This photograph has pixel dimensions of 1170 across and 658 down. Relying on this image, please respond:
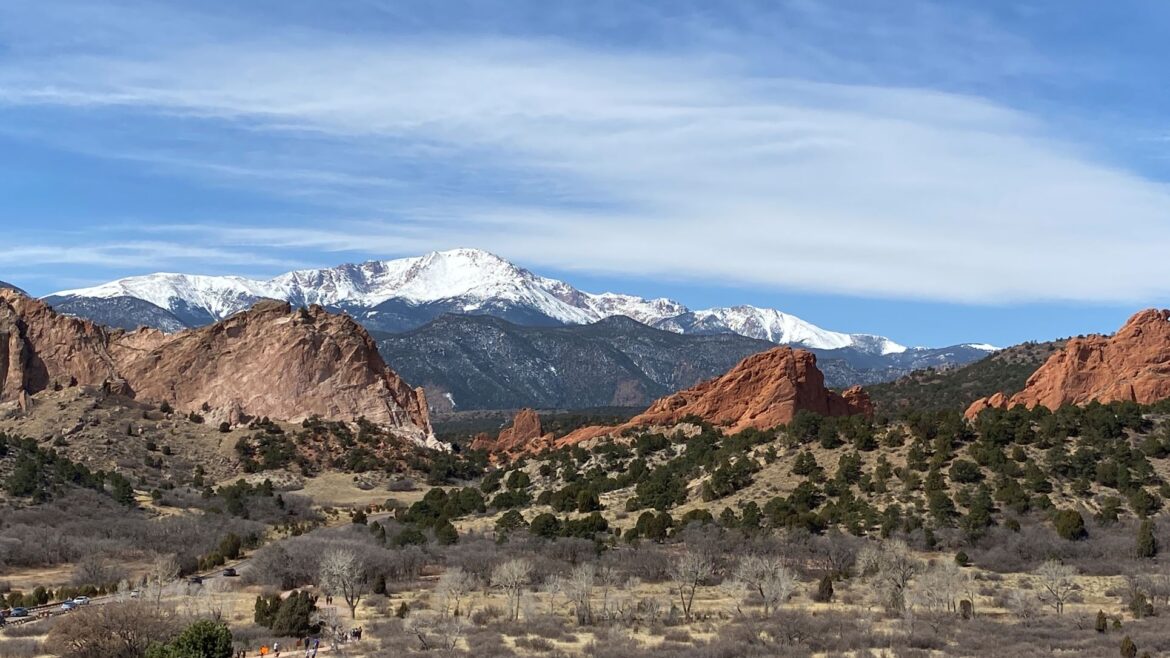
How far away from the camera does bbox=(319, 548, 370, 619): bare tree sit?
49.1m

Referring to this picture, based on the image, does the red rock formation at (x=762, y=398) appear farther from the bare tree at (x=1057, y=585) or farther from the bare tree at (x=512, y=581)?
the bare tree at (x=512, y=581)

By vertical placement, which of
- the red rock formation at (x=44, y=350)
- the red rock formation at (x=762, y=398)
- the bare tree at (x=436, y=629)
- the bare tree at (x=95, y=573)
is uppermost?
the red rock formation at (x=44, y=350)

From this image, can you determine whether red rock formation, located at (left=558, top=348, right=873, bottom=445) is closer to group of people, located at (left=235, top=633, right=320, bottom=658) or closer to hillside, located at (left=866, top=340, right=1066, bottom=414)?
hillside, located at (left=866, top=340, right=1066, bottom=414)

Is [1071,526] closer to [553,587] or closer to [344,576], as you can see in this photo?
[553,587]

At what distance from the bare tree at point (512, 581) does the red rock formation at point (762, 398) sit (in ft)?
167

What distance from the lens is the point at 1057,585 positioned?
4878cm

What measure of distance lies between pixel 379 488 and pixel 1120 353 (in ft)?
232

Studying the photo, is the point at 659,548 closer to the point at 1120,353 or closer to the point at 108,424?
the point at 1120,353

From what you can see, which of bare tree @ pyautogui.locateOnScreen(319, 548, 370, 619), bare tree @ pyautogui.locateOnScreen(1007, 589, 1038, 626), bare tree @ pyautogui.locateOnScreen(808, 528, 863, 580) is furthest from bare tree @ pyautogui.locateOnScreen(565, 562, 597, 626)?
bare tree @ pyautogui.locateOnScreen(1007, 589, 1038, 626)

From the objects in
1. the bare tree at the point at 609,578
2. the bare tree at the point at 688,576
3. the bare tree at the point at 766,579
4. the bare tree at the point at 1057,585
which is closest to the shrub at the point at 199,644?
the bare tree at the point at 688,576

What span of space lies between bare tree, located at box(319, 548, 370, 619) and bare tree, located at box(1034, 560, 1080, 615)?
30036 mm

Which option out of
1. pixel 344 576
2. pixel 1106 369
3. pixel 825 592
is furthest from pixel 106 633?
pixel 1106 369

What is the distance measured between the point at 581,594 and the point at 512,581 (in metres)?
4.16

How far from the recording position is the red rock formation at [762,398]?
105m
